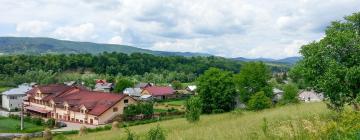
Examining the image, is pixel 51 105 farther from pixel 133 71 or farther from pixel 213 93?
pixel 133 71

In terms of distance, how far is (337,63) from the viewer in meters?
17.8

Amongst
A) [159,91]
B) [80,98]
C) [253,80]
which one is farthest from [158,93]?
[253,80]

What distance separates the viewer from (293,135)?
420 inches

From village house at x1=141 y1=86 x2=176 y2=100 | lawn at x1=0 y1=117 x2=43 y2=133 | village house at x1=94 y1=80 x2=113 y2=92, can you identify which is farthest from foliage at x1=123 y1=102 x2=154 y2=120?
village house at x1=94 y1=80 x2=113 y2=92

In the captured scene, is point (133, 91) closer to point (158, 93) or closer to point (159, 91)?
point (159, 91)

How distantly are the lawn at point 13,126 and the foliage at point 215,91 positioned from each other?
22535 mm

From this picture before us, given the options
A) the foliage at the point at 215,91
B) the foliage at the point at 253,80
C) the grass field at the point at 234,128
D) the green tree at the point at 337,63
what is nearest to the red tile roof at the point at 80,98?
the foliage at the point at 215,91

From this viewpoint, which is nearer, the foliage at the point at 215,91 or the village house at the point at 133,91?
the foliage at the point at 215,91

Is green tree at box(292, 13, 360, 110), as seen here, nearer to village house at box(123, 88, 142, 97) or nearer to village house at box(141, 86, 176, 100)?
village house at box(141, 86, 176, 100)

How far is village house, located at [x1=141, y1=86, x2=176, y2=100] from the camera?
98294 mm

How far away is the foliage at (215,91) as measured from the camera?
5600 centimetres

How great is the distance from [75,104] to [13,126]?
1176 cm

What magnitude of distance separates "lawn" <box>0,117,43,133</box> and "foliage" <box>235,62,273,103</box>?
28.3 metres

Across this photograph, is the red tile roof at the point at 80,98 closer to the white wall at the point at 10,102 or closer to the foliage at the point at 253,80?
the white wall at the point at 10,102
